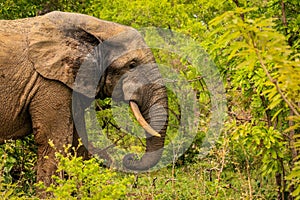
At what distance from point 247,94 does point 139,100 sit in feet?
4.18

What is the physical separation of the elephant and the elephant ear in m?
0.01

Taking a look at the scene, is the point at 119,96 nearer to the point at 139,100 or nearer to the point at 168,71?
the point at 139,100

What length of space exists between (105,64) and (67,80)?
57cm

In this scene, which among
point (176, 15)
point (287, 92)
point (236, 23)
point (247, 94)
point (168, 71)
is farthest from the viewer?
point (176, 15)

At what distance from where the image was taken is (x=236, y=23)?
3660 millimetres

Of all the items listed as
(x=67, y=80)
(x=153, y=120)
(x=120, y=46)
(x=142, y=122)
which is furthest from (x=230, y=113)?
(x=67, y=80)

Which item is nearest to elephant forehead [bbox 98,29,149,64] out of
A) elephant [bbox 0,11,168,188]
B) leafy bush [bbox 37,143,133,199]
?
elephant [bbox 0,11,168,188]

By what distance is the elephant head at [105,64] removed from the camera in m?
7.54

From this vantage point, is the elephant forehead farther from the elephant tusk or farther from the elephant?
the elephant tusk

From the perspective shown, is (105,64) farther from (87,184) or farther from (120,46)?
(87,184)

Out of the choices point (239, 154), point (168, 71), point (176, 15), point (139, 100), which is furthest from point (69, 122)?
point (176, 15)

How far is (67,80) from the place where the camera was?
24.7 feet

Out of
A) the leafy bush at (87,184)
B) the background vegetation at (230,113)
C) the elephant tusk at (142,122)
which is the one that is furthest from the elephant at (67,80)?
the leafy bush at (87,184)

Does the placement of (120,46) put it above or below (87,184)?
below
